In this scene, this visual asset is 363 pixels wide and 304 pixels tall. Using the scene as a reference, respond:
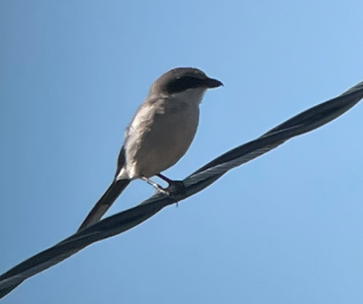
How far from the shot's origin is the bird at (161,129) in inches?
220

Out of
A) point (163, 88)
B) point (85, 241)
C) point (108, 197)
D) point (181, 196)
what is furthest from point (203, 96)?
point (85, 241)

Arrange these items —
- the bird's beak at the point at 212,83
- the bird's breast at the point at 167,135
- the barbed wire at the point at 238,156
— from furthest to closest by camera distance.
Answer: the bird's beak at the point at 212,83, the bird's breast at the point at 167,135, the barbed wire at the point at 238,156

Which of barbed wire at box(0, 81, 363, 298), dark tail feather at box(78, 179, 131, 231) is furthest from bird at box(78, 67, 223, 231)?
barbed wire at box(0, 81, 363, 298)

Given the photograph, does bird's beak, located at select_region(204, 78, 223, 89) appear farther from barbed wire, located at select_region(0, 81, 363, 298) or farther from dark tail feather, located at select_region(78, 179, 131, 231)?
barbed wire, located at select_region(0, 81, 363, 298)

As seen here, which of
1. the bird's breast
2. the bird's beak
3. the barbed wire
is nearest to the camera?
the barbed wire

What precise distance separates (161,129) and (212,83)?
0.59 metres

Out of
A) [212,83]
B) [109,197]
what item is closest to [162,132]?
[212,83]

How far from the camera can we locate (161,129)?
5590mm

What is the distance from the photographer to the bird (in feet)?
18.4

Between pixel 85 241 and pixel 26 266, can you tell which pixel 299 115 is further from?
pixel 26 266

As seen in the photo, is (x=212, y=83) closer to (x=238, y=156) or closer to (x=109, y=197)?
(x=109, y=197)

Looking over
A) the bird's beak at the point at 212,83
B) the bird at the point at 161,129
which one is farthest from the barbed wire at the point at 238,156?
the bird's beak at the point at 212,83

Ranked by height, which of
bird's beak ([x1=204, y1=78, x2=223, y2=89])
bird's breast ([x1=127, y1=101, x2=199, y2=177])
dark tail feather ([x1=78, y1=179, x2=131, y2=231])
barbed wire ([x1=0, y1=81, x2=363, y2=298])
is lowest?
barbed wire ([x1=0, y1=81, x2=363, y2=298])

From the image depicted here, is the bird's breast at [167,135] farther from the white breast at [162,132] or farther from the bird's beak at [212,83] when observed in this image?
the bird's beak at [212,83]
